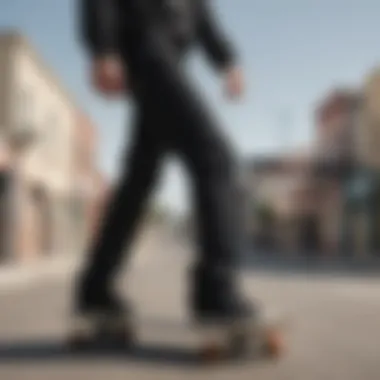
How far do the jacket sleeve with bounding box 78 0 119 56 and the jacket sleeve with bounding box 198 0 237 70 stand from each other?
0.55m

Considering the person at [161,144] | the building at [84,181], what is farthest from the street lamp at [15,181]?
the person at [161,144]

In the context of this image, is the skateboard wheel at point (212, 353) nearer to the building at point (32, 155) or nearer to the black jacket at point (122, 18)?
the black jacket at point (122, 18)

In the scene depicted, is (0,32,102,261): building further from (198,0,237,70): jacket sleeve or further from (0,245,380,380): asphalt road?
(198,0,237,70): jacket sleeve

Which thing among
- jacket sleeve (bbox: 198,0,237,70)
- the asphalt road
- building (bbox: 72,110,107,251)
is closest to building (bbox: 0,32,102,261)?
building (bbox: 72,110,107,251)

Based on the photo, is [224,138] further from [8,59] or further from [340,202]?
[340,202]

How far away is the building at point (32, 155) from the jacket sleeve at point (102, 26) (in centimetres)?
2312

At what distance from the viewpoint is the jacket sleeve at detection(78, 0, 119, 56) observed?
3582 millimetres

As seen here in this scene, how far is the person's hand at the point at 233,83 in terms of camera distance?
4.09 metres

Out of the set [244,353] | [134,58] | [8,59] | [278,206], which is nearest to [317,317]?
[244,353]

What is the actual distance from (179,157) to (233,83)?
694 mm

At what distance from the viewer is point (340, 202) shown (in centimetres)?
4153

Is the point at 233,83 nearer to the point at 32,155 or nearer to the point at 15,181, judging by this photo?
the point at 15,181

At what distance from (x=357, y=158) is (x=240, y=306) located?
127 ft

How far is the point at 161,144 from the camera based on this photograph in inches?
147
